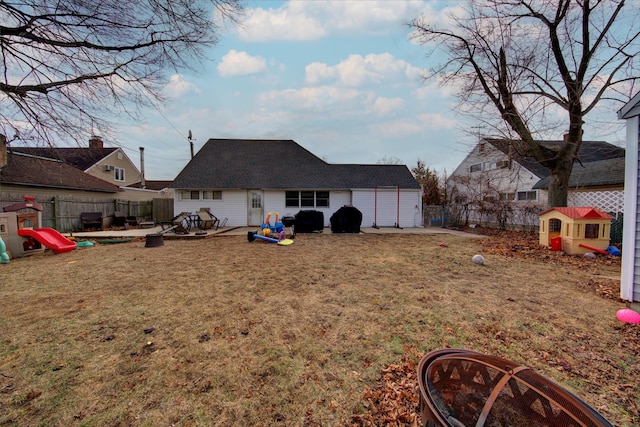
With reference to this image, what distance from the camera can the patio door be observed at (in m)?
16.6

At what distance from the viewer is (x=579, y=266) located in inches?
258

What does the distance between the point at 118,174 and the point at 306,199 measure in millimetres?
18485

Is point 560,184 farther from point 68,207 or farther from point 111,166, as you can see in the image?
point 111,166

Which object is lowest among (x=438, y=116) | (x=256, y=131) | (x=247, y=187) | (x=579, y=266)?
(x=579, y=266)

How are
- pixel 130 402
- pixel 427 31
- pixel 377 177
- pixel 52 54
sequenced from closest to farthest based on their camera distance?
pixel 130 402 < pixel 52 54 < pixel 427 31 < pixel 377 177

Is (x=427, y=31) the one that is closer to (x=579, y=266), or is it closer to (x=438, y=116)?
(x=438, y=116)

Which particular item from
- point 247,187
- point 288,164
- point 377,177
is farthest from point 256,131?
point 377,177

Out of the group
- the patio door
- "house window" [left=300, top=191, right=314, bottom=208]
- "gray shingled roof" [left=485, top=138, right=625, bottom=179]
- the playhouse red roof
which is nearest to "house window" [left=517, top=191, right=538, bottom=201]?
"gray shingled roof" [left=485, top=138, right=625, bottom=179]

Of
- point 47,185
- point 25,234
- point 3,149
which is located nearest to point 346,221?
point 25,234

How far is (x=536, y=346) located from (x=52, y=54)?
9951mm

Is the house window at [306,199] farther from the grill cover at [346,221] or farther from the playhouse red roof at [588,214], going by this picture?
the playhouse red roof at [588,214]

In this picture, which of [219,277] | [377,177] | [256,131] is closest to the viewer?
[219,277]

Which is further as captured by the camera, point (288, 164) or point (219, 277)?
point (288, 164)

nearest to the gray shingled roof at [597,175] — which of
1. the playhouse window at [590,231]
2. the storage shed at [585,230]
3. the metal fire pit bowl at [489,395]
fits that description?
the storage shed at [585,230]
